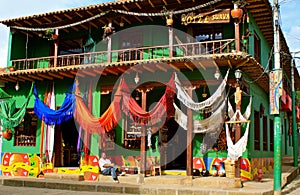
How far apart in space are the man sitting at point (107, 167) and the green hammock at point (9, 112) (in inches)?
164

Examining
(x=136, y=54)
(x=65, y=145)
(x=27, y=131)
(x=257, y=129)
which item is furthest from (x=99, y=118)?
(x=257, y=129)

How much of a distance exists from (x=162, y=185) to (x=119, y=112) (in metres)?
3.05

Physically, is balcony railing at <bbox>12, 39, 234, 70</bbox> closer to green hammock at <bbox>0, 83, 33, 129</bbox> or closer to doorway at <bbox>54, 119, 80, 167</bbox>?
green hammock at <bbox>0, 83, 33, 129</bbox>

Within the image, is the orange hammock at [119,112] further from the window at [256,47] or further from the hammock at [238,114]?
the window at [256,47]

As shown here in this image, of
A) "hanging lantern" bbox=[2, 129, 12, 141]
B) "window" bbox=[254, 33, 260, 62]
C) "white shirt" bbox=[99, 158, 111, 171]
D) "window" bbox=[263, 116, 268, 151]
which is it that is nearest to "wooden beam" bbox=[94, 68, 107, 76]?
"white shirt" bbox=[99, 158, 111, 171]

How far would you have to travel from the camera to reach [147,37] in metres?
14.4

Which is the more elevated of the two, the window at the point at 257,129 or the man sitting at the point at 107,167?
the window at the point at 257,129

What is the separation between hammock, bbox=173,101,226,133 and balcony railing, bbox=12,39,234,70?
1985mm

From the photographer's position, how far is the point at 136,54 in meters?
13.4

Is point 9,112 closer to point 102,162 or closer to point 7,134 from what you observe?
point 7,134

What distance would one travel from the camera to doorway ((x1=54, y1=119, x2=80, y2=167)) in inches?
628

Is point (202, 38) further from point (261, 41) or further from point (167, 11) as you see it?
point (261, 41)

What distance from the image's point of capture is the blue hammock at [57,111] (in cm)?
1377

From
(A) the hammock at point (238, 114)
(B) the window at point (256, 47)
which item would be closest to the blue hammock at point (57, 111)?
(A) the hammock at point (238, 114)
